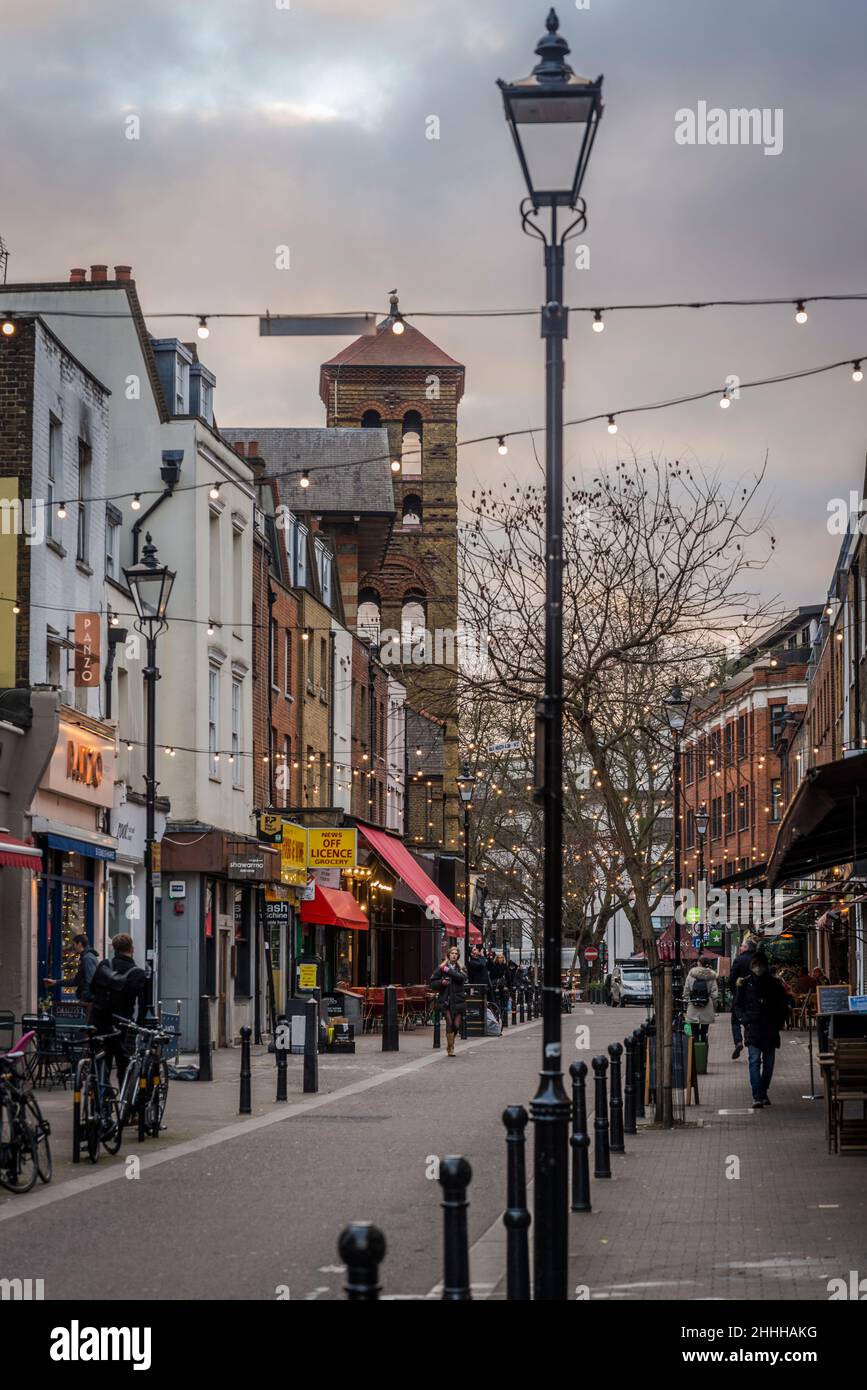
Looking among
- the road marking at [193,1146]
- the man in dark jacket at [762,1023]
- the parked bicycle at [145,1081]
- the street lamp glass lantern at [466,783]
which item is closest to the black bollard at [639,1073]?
the man in dark jacket at [762,1023]

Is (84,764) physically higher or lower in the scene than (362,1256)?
higher

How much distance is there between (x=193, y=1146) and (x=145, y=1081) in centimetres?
76

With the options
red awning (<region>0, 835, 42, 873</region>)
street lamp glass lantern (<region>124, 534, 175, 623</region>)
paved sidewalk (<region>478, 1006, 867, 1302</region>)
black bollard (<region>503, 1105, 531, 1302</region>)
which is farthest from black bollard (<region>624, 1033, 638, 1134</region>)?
black bollard (<region>503, 1105, 531, 1302</region>)

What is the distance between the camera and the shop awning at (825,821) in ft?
48.9

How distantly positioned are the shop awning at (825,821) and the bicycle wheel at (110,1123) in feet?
20.3

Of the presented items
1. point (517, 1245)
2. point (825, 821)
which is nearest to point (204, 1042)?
point (825, 821)

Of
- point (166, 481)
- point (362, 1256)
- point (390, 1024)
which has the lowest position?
point (390, 1024)

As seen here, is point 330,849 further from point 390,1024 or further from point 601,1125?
point 601,1125

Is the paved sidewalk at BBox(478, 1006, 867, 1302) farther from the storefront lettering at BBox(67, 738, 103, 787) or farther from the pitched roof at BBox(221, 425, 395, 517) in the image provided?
the pitched roof at BBox(221, 425, 395, 517)

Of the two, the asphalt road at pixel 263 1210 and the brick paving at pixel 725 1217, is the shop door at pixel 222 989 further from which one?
the brick paving at pixel 725 1217

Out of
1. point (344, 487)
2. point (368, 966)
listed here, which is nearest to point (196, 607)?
point (368, 966)

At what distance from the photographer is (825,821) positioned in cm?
1817
